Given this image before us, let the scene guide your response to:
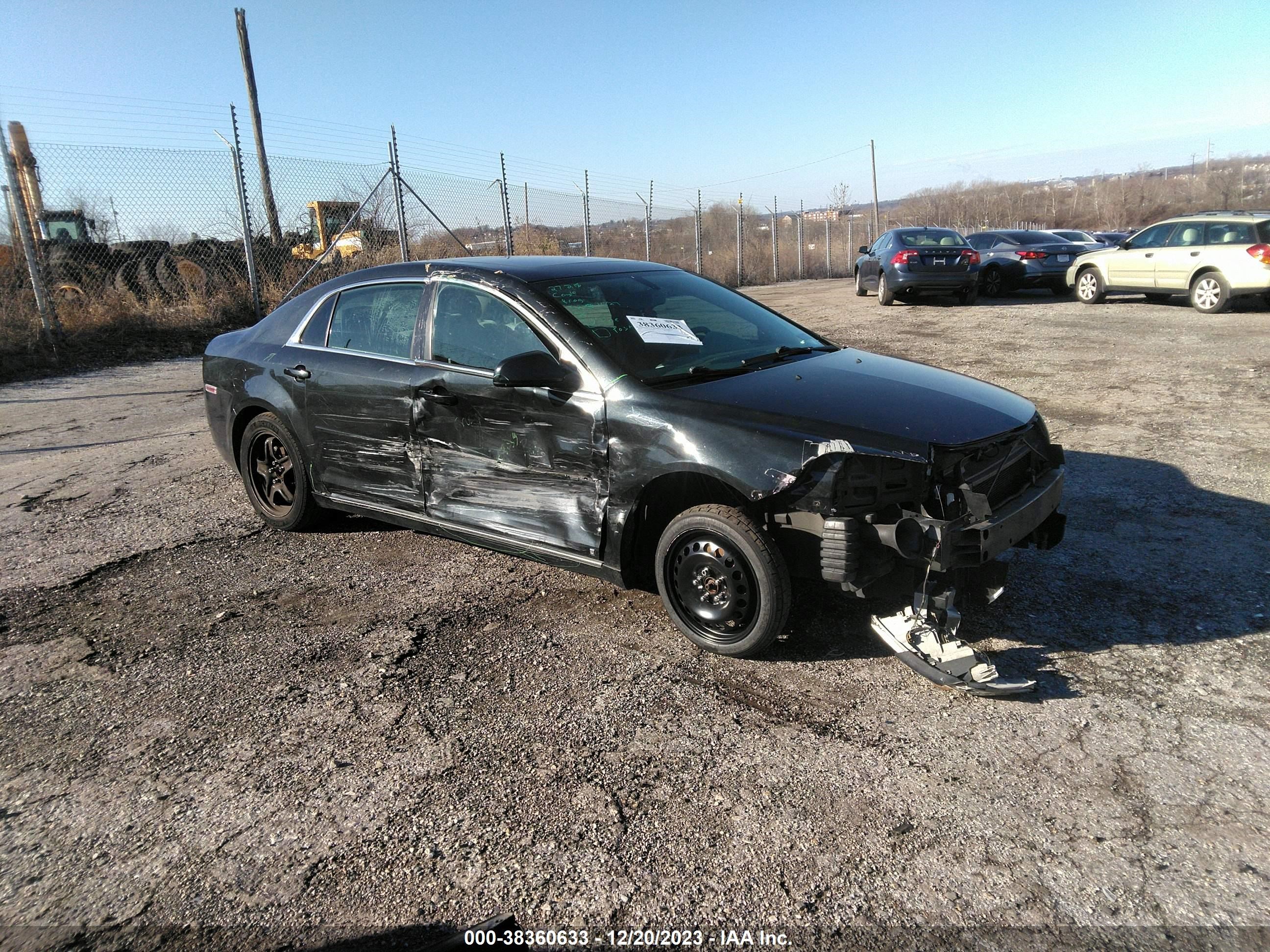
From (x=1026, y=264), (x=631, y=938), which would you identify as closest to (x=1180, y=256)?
(x=1026, y=264)

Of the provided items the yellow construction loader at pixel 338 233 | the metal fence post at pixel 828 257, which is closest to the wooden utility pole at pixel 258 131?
the yellow construction loader at pixel 338 233

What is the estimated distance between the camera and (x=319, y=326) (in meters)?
4.98

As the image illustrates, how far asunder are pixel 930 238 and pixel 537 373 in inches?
566

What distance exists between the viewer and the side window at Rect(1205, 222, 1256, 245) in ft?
42.4

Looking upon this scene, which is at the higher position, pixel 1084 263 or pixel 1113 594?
pixel 1084 263

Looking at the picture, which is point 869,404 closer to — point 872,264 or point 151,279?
point 151,279

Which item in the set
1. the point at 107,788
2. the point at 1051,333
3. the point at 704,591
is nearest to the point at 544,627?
the point at 704,591

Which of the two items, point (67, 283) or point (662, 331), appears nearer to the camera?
point (662, 331)

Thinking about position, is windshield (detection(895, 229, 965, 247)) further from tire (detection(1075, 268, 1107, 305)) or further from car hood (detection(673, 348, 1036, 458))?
car hood (detection(673, 348, 1036, 458))

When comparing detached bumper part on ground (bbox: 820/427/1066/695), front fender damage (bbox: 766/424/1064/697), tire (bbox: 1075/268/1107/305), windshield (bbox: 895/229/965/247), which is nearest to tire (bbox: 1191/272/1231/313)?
tire (bbox: 1075/268/1107/305)

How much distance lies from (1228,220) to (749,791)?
47.8ft

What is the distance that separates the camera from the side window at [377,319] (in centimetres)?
446

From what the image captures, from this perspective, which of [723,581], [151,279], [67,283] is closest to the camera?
[723,581]

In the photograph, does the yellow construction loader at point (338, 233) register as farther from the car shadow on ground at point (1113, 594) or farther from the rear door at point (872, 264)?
the car shadow on ground at point (1113, 594)
